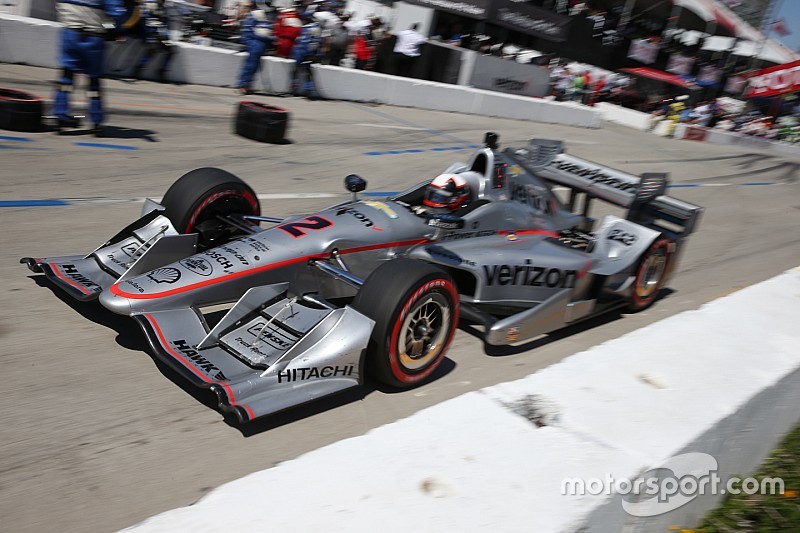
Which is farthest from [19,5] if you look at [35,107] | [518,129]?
[518,129]

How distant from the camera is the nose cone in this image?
4.10 meters

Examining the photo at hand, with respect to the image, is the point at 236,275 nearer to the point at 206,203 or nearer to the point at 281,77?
the point at 206,203

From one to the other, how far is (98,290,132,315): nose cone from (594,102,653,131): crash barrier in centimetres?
2280

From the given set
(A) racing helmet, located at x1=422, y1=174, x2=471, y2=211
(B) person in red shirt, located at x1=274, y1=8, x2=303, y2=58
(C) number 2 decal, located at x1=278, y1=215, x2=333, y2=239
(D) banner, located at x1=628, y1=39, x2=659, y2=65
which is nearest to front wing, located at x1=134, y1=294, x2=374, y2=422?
(C) number 2 decal, located at x1=278, y1=215, x2=333, y2=239

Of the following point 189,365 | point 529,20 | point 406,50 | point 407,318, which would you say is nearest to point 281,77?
point 406,50

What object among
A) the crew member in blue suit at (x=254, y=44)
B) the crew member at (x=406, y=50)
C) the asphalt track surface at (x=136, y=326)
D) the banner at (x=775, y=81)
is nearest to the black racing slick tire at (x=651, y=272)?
the asphalt track surface at (x=136, y=326)

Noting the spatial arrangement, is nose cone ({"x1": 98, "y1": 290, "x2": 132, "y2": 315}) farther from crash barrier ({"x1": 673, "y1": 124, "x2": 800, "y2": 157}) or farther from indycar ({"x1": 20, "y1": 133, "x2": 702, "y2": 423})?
crash barrier ({"x1": 673, "y1": 124, "x2": 800, "y2": 157})

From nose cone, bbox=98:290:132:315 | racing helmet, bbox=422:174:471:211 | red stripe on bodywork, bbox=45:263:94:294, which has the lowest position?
red stripe on bodywork, bbox=45:263:94:294

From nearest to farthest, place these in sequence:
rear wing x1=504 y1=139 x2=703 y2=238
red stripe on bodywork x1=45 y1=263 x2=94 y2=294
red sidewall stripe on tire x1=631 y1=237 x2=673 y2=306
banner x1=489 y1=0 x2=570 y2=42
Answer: red stripe on bodywork x1=45 y1=263 x2=94 y2=294, red sidewall stripe on tire x1=631 y1=237 x2=673 y2=306, rear wing x1=504 y1=139 x2=703 y2=238, banner x1=489 y1=0 x2=570 y2=42

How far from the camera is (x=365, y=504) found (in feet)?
6.71

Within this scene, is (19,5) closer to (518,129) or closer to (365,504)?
(518,129)

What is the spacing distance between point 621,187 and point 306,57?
9.54 metres

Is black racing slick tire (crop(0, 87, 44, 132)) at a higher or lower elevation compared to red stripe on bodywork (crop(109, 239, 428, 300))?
lower

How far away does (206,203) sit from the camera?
5273 millimetres
